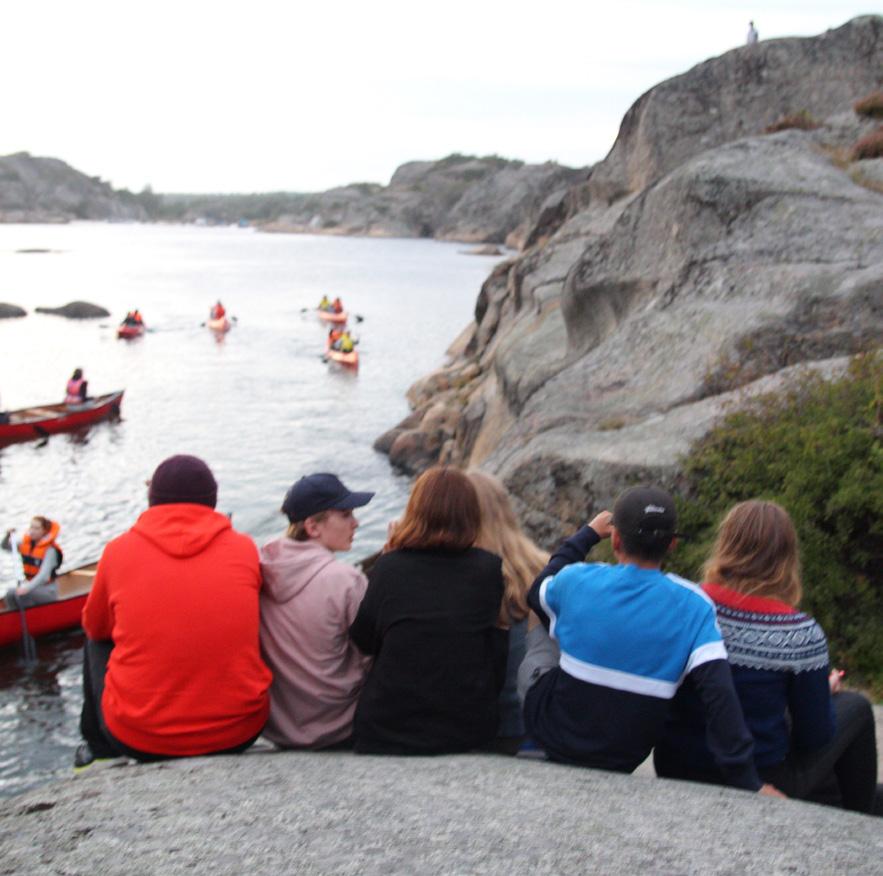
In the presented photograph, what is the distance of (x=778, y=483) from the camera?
833cm

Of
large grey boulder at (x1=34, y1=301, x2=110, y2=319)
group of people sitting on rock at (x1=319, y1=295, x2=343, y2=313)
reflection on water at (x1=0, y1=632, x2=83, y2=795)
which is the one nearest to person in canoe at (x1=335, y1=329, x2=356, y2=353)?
group of people sitting on rock at (x1=319, y1=295, x2=343, y2=313)

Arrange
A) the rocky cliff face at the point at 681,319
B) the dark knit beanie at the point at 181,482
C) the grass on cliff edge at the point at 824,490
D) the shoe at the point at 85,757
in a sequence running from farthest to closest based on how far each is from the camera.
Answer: the rocky cliff face at the point at 681,319, the grass on cliff edge at the point at 824,490, the shoe at the point at 85,757, the dark knit beanie at the point at 181,482

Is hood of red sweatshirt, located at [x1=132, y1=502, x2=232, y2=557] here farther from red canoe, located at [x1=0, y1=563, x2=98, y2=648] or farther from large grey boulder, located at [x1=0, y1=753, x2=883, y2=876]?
red canoe, located at [x1=0, y1=563, x2=98, y2=648]

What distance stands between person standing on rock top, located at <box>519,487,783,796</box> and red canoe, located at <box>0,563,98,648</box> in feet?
37.7

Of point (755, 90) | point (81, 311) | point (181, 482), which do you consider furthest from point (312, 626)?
point (81, 311)

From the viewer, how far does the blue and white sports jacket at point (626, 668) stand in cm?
428

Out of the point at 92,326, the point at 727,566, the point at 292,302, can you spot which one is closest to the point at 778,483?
the point at 727,566

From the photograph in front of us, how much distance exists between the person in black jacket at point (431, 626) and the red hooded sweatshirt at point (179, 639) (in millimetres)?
519

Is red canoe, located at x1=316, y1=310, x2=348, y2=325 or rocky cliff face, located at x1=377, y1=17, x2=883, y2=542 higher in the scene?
rocky cliff face, located at x1=377, y1=17, x2=883, y2=542

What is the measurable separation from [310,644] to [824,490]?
184 inches

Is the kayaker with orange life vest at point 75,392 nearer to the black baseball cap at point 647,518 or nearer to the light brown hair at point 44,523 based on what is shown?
the light brown hair at point 44,523

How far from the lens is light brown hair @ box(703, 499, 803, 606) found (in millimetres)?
4438

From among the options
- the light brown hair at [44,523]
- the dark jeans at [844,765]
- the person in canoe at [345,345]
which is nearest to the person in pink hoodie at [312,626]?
the dark jeans at [844,765]

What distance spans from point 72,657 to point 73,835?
40.1 ft
